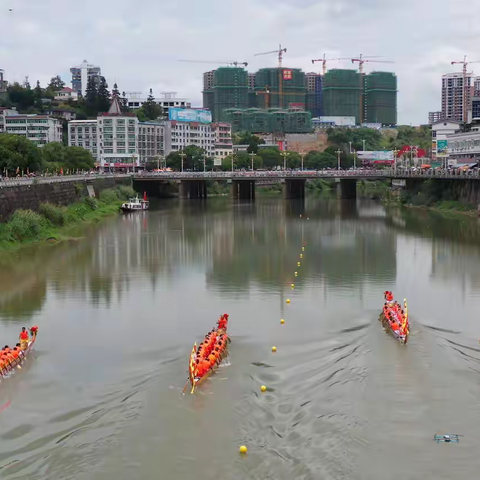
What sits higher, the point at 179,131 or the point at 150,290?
the point at 179,131

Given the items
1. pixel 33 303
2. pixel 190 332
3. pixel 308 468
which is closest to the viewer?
pixel 308 468

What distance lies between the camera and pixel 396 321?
78.2ft

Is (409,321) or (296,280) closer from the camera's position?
(409,321)

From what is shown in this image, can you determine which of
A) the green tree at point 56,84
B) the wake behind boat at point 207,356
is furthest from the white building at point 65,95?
the wake behind boat at point 207,356

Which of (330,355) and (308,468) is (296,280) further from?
(308,468)

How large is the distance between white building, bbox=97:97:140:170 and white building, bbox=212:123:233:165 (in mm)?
23477

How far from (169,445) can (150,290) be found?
16287 millimetres

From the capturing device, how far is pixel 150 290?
31719mm

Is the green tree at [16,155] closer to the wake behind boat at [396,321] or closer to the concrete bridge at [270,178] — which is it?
the concrete bridge at [270,178]

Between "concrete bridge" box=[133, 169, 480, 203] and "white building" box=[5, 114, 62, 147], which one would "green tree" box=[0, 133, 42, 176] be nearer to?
"concrete bridge" box=[133, 169, 480, 203]

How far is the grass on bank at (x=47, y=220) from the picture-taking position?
43.8m

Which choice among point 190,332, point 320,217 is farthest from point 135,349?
point 320,217

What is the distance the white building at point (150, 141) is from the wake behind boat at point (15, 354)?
11144cm

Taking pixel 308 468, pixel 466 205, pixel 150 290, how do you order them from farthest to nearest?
pixel 466 205 < pixel 150 290 < pixel 308 468
